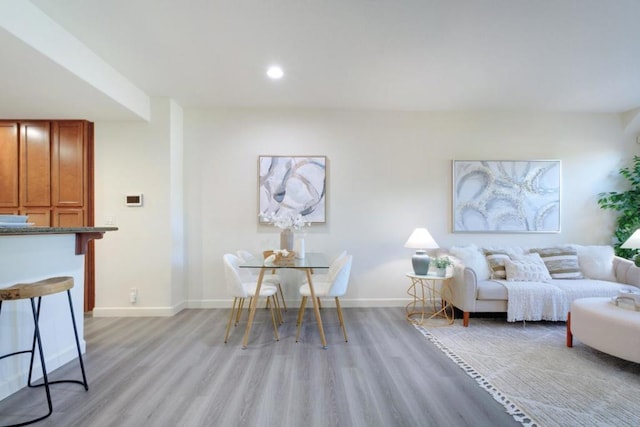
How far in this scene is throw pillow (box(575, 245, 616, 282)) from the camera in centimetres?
358

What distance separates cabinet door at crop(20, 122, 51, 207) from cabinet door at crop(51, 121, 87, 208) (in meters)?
0.07

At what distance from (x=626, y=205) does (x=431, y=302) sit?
112 inches

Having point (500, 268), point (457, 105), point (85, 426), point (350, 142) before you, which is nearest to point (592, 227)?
point (500, 268)

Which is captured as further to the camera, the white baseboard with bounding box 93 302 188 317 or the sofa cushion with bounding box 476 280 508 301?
the white baseboard with bounding box 93 302 188 317

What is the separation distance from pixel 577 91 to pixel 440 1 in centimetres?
259

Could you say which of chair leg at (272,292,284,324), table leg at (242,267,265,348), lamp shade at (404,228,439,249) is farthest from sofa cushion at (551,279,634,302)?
table leg at (242,267,265,348)

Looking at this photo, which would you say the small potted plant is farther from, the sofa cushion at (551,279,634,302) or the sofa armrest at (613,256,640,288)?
the sofa armrest at (613,256,640,288)

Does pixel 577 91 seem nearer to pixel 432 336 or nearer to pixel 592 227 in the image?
pixel 592 227

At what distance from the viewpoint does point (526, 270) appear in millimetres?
3447

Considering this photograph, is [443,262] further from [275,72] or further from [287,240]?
[275,72]

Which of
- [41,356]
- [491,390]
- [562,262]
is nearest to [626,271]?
[562,262]

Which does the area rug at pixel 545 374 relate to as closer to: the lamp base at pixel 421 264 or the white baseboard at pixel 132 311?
the lamp base at pixel 421 264

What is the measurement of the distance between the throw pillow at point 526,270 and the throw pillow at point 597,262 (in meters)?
0.56

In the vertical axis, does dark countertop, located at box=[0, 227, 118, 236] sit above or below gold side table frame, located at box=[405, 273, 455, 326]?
above
